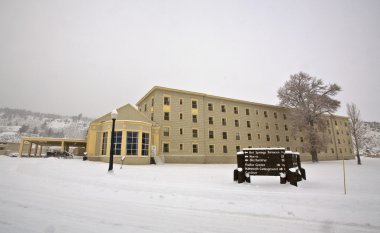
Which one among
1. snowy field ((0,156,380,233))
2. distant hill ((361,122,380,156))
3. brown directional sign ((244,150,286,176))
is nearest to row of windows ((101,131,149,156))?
snowy field ((0,156,380,233))

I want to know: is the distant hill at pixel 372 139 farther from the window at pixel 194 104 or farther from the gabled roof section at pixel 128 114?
the gabled roof section at pixel 128 114

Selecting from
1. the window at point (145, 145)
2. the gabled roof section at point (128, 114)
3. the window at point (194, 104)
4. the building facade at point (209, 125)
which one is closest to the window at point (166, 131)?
the building facade at point (209, 125)

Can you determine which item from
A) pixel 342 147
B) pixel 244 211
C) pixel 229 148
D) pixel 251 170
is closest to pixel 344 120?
pixel 342 147

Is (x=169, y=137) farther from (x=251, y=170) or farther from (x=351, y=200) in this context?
(x=351, y=200)

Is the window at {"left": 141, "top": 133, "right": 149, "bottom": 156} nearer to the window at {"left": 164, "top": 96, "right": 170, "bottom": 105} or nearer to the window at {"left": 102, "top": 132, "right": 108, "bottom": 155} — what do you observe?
the window at {"left": 102, "top": 132, "right": 108, "bottom": 155}

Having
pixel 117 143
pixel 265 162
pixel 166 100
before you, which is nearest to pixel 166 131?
pixel 166 100

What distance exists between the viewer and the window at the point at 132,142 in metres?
23.9

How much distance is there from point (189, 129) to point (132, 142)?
11170 millimetres

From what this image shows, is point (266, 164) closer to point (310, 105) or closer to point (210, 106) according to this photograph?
point (210, 106)

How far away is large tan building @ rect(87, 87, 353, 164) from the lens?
24.7 meters

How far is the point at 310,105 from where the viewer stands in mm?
33000

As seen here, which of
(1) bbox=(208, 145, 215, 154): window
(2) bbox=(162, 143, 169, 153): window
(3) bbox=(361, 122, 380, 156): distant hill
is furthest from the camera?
(3) bbox=(361, 122, 380, 156): distant hill

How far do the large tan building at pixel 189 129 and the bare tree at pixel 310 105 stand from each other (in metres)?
2.86

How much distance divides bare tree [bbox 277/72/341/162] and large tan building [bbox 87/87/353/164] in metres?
2.86
